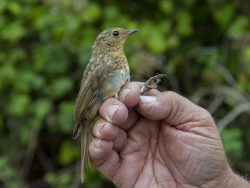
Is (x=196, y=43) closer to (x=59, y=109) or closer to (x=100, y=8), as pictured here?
(x=100, y=8)

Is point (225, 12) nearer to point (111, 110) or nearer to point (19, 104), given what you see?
point (19, 104)

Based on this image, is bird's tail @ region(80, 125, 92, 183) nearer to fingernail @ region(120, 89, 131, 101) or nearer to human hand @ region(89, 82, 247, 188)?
human hand @ region(89, 82, 247, 188)

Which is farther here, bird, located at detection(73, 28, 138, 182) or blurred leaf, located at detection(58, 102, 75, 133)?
blurred leaf, located at detection(58, 102, 75, 133)

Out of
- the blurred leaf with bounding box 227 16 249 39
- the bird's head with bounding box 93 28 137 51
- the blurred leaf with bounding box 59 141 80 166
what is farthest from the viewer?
the blurred leaf with bounding box 59 141 80 166

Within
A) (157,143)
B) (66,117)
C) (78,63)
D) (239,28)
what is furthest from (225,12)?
(157,143)

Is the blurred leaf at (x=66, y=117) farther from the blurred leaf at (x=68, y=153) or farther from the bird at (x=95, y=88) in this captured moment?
the bird at (x=95, y=88)

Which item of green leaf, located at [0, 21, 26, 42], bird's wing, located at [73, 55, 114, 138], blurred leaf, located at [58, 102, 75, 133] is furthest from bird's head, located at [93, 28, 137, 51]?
green leaf, located at [0, 21, 26, 42]
